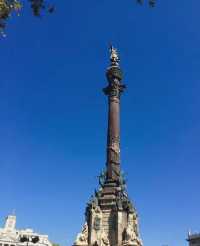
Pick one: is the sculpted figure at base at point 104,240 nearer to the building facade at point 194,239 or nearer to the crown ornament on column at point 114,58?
the crown ornament on column at point 114,58

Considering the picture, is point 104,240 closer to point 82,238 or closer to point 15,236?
point 82,238

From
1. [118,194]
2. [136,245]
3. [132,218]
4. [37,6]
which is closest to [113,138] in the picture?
[118,194]

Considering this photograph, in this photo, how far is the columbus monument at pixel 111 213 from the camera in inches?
873

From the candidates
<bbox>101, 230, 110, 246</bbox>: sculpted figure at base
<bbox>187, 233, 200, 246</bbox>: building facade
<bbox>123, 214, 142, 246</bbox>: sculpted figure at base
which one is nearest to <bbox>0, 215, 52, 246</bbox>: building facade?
<bbox>187, 233, 200, 246</bbox>: building facade

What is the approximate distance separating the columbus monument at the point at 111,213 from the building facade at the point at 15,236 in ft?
193

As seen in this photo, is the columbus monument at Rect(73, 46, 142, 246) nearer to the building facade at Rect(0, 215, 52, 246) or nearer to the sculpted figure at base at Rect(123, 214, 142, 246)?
the sculpted figure at base at Rect(123, 214, 142, 246)

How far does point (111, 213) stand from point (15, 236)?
70.5m

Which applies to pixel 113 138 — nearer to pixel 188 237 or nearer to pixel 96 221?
pixel 96 221

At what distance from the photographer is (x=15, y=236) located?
86.2m

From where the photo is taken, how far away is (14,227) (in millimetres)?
101250

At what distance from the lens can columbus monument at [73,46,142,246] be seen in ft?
72.7

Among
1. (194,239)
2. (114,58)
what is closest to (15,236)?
(194,239)

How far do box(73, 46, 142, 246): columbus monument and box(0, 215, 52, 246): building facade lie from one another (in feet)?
193

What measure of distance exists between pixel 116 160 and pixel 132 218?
4.72 m
